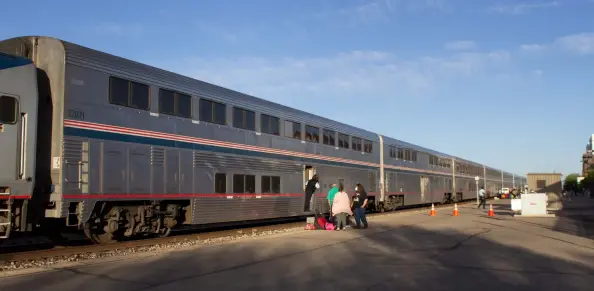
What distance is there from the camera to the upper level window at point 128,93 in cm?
1275

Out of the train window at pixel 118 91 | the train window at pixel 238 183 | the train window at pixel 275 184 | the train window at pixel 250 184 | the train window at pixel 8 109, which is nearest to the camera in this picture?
the train window at pixel 8 109

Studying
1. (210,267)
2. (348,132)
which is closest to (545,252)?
(210,267)

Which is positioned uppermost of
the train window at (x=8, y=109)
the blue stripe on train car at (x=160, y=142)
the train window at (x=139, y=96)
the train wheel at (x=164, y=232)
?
the train window at (x=139, y=96)

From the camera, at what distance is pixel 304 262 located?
988 centimetres

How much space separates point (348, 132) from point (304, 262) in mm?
16168

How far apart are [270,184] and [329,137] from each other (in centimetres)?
561

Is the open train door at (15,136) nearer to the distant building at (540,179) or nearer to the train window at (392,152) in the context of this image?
the train window at (392,152)

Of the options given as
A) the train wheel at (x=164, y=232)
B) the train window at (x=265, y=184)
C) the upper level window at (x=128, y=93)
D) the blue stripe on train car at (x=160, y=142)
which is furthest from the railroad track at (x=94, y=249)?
the upper level window at (x=128, y=93)

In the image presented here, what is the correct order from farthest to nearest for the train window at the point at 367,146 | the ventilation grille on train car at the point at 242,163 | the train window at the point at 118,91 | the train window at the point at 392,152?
1. the train window at the point at 392,152
2. the train window at the point at 367,146
3. the ventilation grille on train car at the point at 242,163
4. the train window at the point at 118,91

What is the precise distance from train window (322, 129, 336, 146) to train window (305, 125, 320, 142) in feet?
1.84

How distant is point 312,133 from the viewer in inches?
864

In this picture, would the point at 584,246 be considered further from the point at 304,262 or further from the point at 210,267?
the point at 210,267

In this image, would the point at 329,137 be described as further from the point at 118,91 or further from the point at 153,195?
the point at 118,91

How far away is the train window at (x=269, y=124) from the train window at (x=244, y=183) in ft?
6.29
